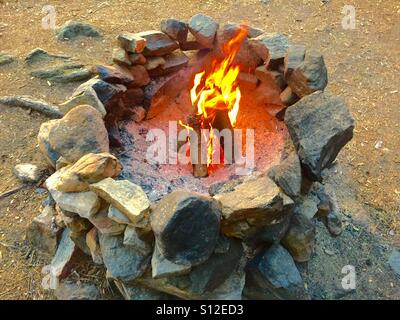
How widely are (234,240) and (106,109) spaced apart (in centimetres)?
154

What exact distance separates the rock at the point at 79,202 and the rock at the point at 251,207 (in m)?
0.77

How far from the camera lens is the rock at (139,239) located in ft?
8.98

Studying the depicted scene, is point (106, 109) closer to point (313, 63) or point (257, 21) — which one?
point (313, 63)

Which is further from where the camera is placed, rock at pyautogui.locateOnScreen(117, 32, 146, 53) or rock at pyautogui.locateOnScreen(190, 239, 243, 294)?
rock at pyautogui.locateOnScreen(117, 32, 146, 53)

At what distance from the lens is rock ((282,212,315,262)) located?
3.26m

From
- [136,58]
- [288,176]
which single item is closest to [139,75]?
[136,58]

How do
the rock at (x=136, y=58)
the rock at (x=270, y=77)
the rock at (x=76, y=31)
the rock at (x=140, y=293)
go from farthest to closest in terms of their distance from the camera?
1. the rock at (x=76, y=31)
2. the rock at (x=136, y=58)
3. the rock at (x=270, y=77)
4. the rock at (x=140, y=293)

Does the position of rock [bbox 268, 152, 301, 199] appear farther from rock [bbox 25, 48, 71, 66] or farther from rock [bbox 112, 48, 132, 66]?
rock [bbox 25, 48, 71, 66]

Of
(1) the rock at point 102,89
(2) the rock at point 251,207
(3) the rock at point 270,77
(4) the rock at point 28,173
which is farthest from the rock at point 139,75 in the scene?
(2) the rock at point 251,207

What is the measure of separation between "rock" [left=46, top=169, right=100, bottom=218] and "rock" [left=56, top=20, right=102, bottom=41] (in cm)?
311

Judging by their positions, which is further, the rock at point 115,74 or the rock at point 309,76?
the rock at point 115,74

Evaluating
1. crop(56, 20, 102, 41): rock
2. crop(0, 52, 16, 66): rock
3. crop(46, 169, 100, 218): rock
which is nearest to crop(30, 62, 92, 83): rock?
crop(0, 52, 16, 66): rock

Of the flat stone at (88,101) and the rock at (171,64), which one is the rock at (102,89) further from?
the rock at (171,64)

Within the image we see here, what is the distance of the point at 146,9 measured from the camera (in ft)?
21.1
